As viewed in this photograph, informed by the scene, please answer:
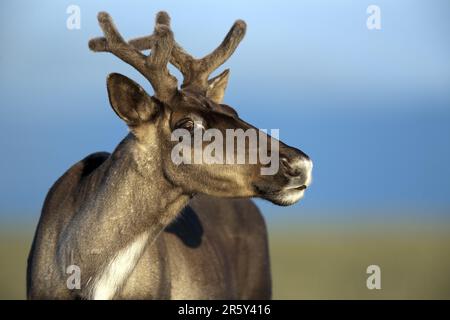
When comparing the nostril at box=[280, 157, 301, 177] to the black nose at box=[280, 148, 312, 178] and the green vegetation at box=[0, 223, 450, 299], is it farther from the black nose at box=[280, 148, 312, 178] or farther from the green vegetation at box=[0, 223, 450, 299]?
the green vegetation at box=[0, 223, 450, 299]

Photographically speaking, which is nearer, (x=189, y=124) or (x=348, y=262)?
(x=189, y=124)

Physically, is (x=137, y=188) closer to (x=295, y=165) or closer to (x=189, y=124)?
(x=189, y=124)

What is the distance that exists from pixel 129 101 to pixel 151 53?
2.09 ft

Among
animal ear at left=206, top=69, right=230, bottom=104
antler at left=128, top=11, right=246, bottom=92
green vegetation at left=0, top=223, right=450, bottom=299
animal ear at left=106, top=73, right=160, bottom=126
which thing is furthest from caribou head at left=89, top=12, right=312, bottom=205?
green vegetation at left=0, top=223, right=450, bottom=299

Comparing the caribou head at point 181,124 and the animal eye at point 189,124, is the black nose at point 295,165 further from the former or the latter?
the animal eye at point 189,124

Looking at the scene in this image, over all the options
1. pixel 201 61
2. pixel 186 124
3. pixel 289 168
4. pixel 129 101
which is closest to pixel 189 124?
pixel 186 124

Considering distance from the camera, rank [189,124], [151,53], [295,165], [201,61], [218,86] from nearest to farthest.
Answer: [295,165]
[189,124]
[151,53]
[201,61]
[218,86]

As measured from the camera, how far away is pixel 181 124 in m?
10.1

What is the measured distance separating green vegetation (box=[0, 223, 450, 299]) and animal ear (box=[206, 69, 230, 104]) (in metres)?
10.9

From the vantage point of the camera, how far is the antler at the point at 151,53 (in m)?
10.3

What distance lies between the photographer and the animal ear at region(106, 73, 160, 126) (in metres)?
9.95

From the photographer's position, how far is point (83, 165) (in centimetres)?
1122

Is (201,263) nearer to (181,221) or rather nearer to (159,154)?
(181,221)
